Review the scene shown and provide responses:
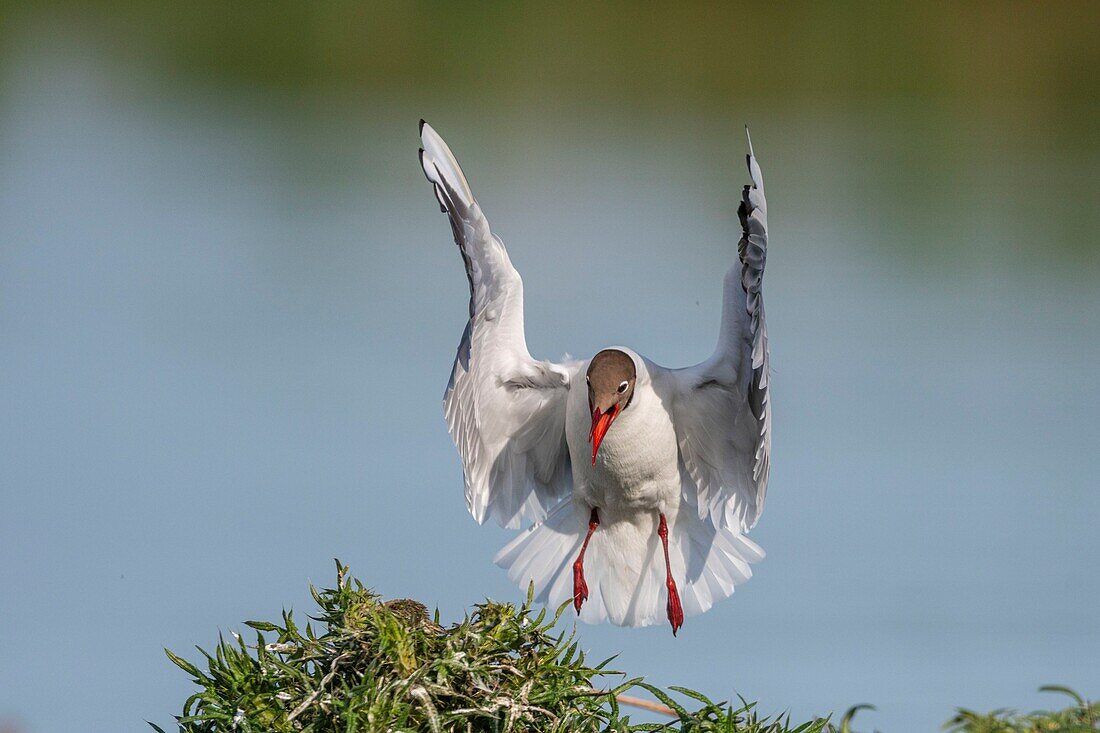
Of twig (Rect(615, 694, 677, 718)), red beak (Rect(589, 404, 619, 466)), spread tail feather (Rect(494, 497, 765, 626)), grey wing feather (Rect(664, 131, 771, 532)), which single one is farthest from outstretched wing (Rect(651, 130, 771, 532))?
twig (Rect(615, 694, 677, 718))

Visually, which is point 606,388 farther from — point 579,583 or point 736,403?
point 579,583

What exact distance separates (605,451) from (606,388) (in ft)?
0.98

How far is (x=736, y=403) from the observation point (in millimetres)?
4426

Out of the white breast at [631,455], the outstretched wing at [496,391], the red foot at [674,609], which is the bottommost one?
the red foot at [674,609]

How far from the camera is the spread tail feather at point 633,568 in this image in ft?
15.8

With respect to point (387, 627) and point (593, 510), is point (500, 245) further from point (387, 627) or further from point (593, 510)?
point (387, 627)

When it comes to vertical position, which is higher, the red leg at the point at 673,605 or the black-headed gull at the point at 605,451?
the black-headed gull at the point at 605,451

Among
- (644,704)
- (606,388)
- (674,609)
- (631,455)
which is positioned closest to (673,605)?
(674,609)

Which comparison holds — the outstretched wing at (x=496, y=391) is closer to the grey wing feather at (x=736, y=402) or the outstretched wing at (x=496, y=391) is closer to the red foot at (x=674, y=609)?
the grey wing feather at (x=736, y=402)

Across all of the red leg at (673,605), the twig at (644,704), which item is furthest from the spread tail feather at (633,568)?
the twig at (644,704)

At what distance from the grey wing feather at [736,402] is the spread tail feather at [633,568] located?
15cm

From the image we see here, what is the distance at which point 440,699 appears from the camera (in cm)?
243

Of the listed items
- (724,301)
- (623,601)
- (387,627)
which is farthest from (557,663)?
(623,601)

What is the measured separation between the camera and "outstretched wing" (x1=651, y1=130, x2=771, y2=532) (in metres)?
3.97
